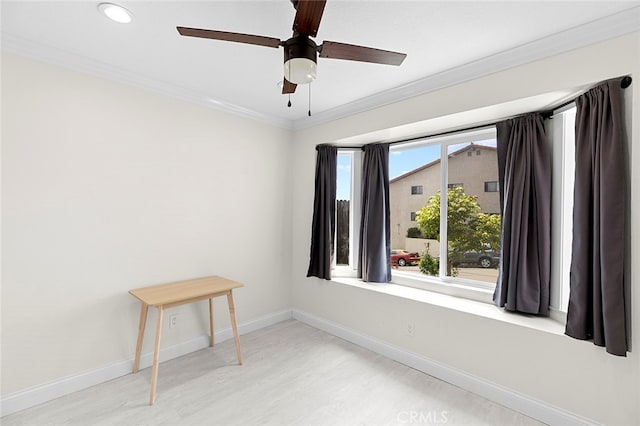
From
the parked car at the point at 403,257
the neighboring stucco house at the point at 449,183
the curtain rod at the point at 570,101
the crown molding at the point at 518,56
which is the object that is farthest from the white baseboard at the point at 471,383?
the crown molding at the point at 518,56

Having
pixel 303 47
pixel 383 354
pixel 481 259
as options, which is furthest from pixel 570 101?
pixel 383 354

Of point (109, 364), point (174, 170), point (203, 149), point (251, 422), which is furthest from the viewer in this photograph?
point (203, 149)

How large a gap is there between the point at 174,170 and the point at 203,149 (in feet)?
1.25

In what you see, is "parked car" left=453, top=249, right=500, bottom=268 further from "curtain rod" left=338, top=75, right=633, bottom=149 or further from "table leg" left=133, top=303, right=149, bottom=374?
"table leg" left=133, top=303, right=149, bottom=374

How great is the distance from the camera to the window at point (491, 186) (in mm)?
2691

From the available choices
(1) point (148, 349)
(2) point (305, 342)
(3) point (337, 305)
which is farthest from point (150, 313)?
(3) point (337, 305)

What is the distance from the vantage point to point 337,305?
3367mm

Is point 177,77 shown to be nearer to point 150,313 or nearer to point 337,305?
point 150,313

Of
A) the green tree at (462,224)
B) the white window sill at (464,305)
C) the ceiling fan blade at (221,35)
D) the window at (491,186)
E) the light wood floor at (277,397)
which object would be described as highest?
the ceiling fan blade at (221,35)

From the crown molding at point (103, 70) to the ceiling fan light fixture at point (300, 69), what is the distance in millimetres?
1812

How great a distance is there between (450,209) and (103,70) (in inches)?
133

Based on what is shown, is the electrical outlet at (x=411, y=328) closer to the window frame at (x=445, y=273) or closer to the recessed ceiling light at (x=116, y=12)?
the window frame at (x=445, y=273)

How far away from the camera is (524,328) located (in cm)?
207

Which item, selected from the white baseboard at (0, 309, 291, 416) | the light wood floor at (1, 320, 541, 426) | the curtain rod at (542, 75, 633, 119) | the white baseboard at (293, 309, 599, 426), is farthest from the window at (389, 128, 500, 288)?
the white baseboard at (0, 309, 291, 416)
